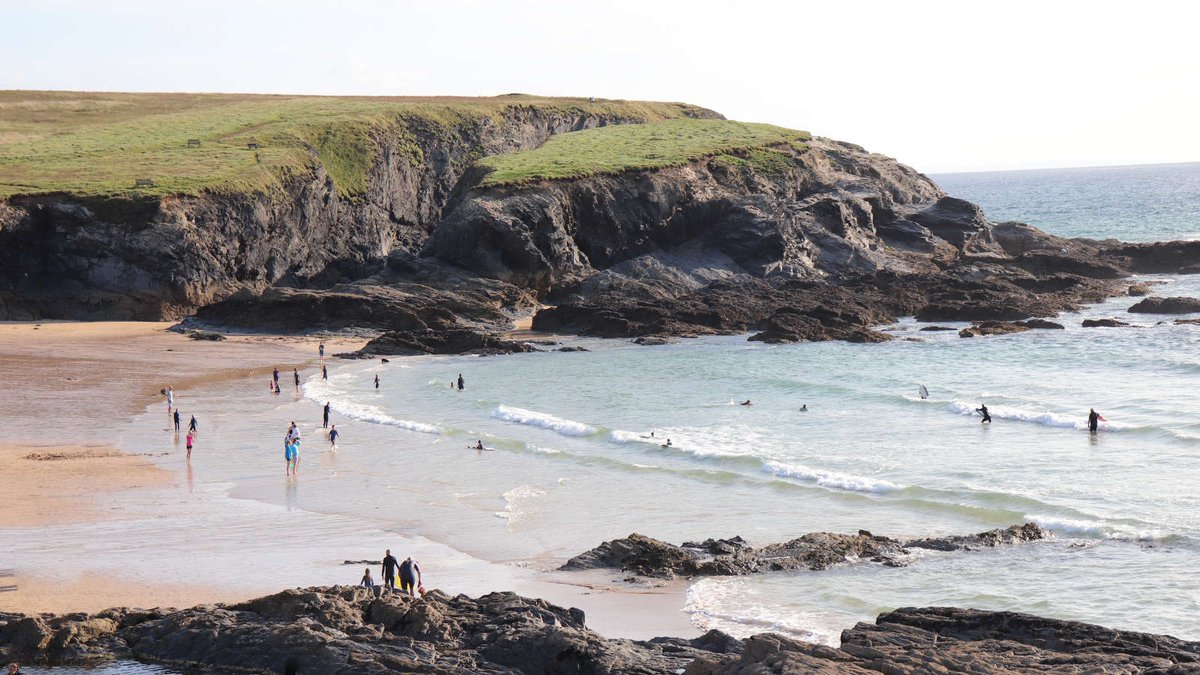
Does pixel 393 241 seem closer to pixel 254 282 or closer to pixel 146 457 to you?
pixel 254 282

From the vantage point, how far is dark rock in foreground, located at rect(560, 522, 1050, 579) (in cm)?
2119

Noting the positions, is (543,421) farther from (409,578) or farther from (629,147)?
(629,147)

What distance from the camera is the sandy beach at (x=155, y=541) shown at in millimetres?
19406

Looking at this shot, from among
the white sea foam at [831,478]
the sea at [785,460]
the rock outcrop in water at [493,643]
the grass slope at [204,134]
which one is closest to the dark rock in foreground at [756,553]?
the sea at [785,460]

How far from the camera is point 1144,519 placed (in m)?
24.1

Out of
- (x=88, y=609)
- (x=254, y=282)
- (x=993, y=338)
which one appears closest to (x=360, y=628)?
(x=88, y=609)

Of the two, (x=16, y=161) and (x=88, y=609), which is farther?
(x=16, y=161)

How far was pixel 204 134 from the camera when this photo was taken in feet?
273

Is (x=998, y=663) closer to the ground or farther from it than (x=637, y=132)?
closer to the ground

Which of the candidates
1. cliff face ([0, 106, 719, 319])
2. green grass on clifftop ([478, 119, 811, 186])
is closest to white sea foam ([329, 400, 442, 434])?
cliff face ([0, 106, 719, 319])

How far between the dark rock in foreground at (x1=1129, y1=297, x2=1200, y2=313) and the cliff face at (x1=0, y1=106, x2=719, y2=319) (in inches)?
1607

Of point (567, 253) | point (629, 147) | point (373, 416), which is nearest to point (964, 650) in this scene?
point (373, 416)

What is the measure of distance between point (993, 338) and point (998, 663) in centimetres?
4254

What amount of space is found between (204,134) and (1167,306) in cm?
6217
